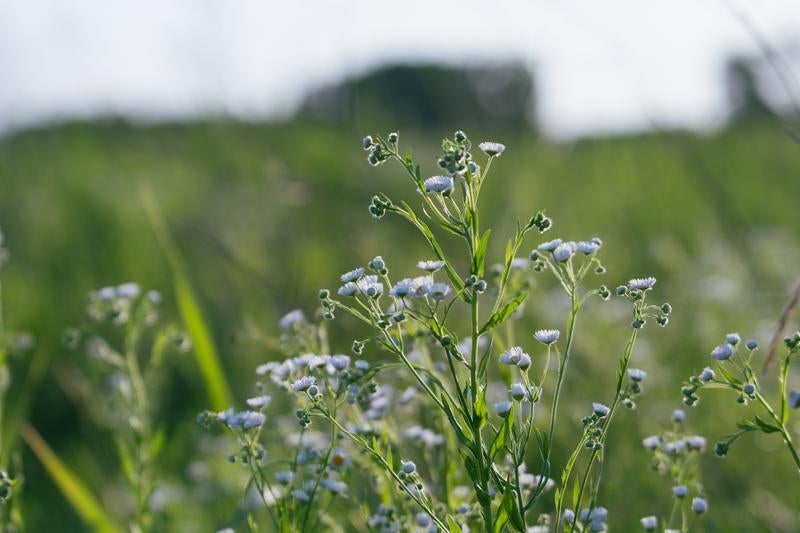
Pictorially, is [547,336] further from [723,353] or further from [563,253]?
[723,353]

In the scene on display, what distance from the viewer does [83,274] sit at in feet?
16.2

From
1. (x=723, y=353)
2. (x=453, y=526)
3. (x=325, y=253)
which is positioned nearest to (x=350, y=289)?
(x=453, y=526)

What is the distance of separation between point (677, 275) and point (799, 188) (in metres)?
2.47

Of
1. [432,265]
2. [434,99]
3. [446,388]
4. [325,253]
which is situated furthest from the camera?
[434,99]

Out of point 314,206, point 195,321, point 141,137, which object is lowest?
point 141,137

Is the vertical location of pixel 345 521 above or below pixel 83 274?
above

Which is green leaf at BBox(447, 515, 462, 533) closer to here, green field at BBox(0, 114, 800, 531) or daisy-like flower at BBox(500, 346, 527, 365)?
daisy-like flower at BBox(500, 346, 527, 365)

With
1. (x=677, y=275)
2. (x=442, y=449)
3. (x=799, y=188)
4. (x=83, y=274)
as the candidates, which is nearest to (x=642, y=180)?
(x=799, y=188)

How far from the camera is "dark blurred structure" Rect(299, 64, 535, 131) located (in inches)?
306

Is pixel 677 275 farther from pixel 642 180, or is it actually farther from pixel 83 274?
pixel 83 274

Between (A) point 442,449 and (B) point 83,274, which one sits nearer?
(A) point 442,449

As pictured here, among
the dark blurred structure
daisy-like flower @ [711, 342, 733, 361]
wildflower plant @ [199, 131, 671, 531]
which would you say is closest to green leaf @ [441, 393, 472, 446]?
wildflower plant @ [199, 131, 671, 531]

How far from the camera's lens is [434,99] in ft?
50.1

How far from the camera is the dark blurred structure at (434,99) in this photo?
306 inches
